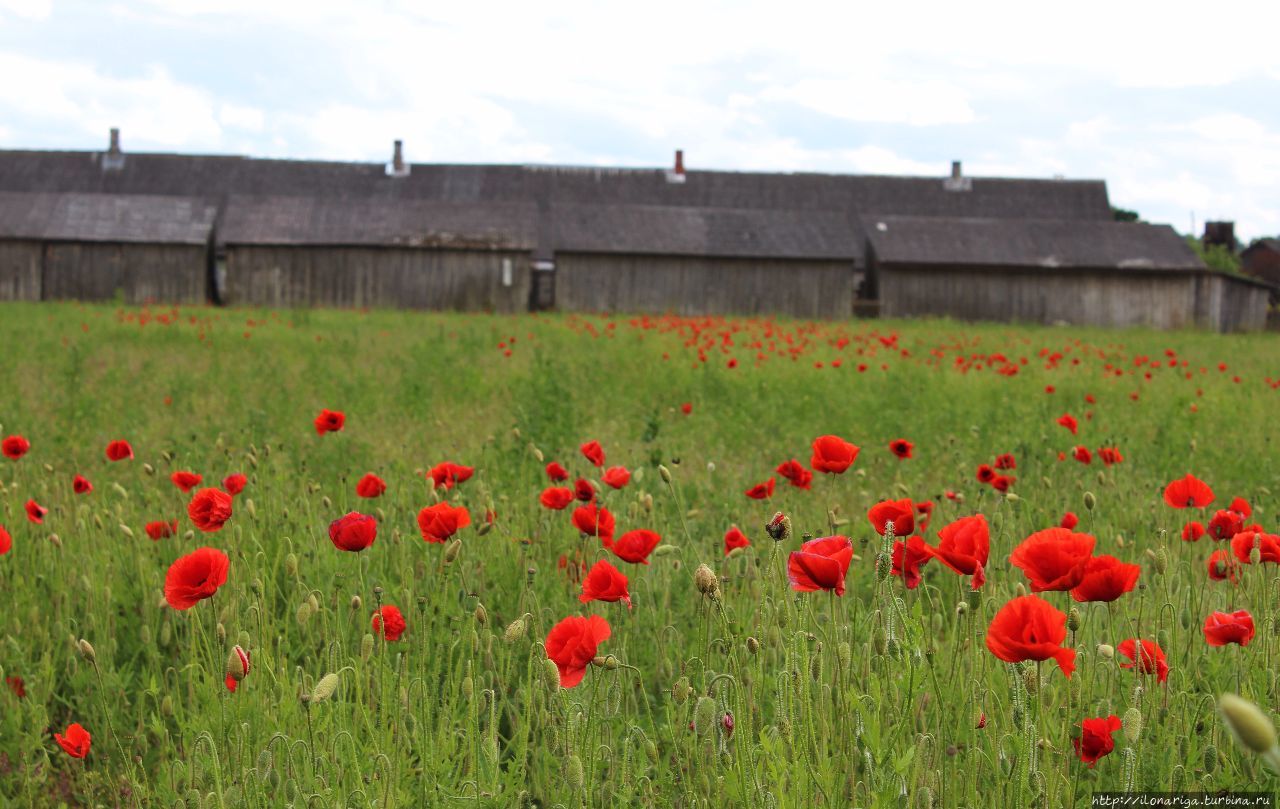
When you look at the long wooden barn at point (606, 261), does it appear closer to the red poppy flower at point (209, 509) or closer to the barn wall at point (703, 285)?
the barn wall at point (703, 285)

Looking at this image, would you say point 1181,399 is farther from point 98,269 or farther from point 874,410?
point 98,269

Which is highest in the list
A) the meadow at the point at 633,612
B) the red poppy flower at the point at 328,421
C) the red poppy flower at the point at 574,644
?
the red poppy flower at the point at 328,421

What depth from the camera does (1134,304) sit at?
3077 centimetres

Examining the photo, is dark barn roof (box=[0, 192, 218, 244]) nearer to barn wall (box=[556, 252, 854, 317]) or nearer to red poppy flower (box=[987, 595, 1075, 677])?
barn wall (box=[556, 252, 854, 317])

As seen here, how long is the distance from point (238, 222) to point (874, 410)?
26.5 m

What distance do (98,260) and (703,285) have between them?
16.8 meters

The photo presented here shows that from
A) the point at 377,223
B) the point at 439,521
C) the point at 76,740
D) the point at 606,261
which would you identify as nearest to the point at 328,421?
the point at 439,521

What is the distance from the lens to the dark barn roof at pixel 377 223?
29781 mm

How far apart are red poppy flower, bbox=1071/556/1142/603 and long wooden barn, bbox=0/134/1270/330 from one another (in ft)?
92.8

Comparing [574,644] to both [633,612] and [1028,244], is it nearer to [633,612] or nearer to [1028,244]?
[633,612]

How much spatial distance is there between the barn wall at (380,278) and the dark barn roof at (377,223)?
0.28m

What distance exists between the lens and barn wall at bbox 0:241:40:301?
2988cm

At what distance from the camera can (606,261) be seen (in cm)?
3027

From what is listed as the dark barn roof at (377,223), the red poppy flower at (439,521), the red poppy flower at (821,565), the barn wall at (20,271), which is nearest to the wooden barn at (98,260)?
the barn wall at (20,271)
